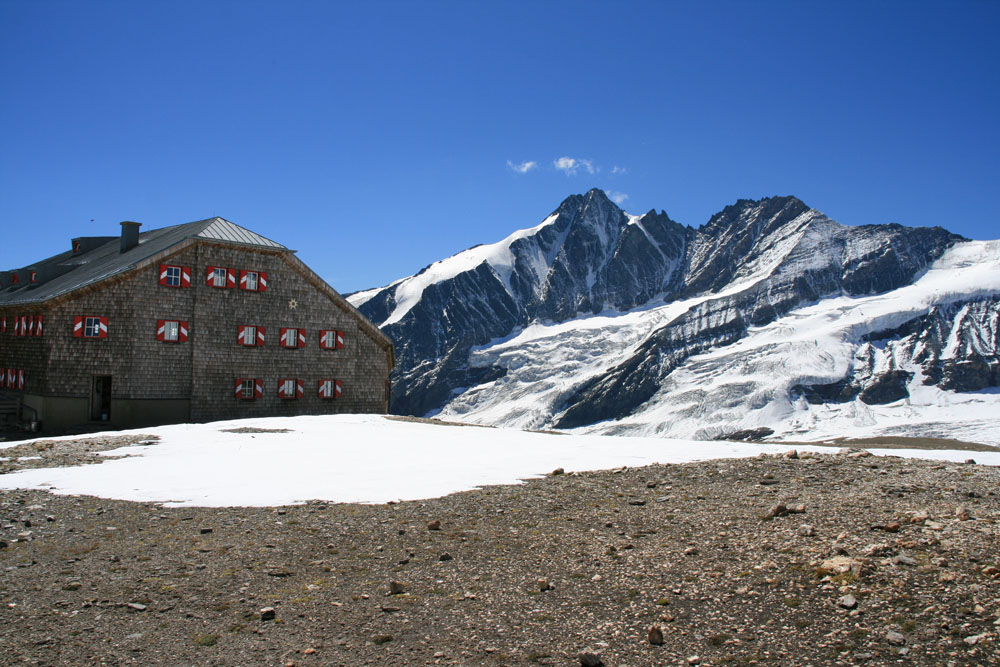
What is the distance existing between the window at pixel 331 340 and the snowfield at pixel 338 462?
17.1 meters

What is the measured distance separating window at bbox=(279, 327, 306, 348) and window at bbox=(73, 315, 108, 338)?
31.7ft

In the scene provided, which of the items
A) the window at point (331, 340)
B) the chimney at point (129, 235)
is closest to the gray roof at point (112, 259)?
the chimney at point (129, 235)

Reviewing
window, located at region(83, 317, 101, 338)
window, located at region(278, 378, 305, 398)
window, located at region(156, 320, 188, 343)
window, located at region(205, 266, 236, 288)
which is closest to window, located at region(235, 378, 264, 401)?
window, located at region(278, 378, 305, 398)

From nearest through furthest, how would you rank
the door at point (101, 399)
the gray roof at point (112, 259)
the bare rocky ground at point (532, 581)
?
the bare rocky ground at point (532, 581) < the door at point (101, 399) < the gray roof at point (112, 259)

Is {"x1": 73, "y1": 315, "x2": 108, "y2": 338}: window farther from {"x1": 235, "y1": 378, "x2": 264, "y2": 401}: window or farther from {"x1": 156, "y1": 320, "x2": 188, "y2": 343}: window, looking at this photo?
{"x1": 235, "y1": 378, "x2": 264, "y2": 401}: window

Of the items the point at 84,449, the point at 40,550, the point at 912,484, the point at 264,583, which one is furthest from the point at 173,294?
the point at 912,484

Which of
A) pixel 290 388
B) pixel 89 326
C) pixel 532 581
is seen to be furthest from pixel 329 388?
pixel 532 581

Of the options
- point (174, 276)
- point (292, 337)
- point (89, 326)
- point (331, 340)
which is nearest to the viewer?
point (89, 326)

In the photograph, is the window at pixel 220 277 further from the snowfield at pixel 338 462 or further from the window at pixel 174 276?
the snowfield at pixel 338 462

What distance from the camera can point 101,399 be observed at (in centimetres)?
3831

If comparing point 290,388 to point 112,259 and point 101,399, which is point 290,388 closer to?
point 101,399

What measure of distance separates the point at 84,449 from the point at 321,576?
17571mm

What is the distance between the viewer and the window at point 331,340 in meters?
45.1

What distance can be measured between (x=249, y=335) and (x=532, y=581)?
124ft
